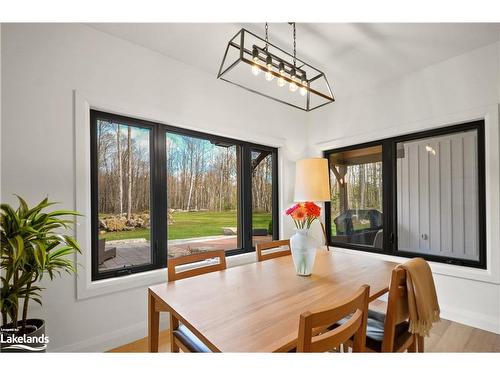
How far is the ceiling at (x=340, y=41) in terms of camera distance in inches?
76.8

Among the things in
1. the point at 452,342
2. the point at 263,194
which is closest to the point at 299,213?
the point at 263,194

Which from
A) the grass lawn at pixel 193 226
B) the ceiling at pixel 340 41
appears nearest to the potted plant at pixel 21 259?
the grass lawn at pixel 193 226

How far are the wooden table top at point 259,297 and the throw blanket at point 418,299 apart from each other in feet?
0.55

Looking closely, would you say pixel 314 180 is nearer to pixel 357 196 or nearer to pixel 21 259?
pixel 357 196

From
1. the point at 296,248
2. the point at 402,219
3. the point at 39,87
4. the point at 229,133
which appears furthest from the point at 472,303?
the point at 39,87

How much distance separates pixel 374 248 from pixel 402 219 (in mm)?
480

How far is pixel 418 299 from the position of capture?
119cm

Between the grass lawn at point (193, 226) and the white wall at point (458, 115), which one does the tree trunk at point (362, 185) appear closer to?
the white wall at point (458, 115)

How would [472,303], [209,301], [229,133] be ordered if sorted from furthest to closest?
[229,133] < [472,303] < [209,301]

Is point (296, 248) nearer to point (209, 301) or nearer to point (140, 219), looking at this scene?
point (209, 301)

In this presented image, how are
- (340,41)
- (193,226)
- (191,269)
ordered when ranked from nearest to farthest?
(191,269)
(340,41)
(193,226)

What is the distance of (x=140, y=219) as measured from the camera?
2248mm

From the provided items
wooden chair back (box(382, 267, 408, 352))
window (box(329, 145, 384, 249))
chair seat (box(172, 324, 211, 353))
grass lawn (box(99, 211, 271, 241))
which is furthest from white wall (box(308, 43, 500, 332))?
chair seat (box(172, 324, 211, 353))

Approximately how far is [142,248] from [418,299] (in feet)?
6.90
